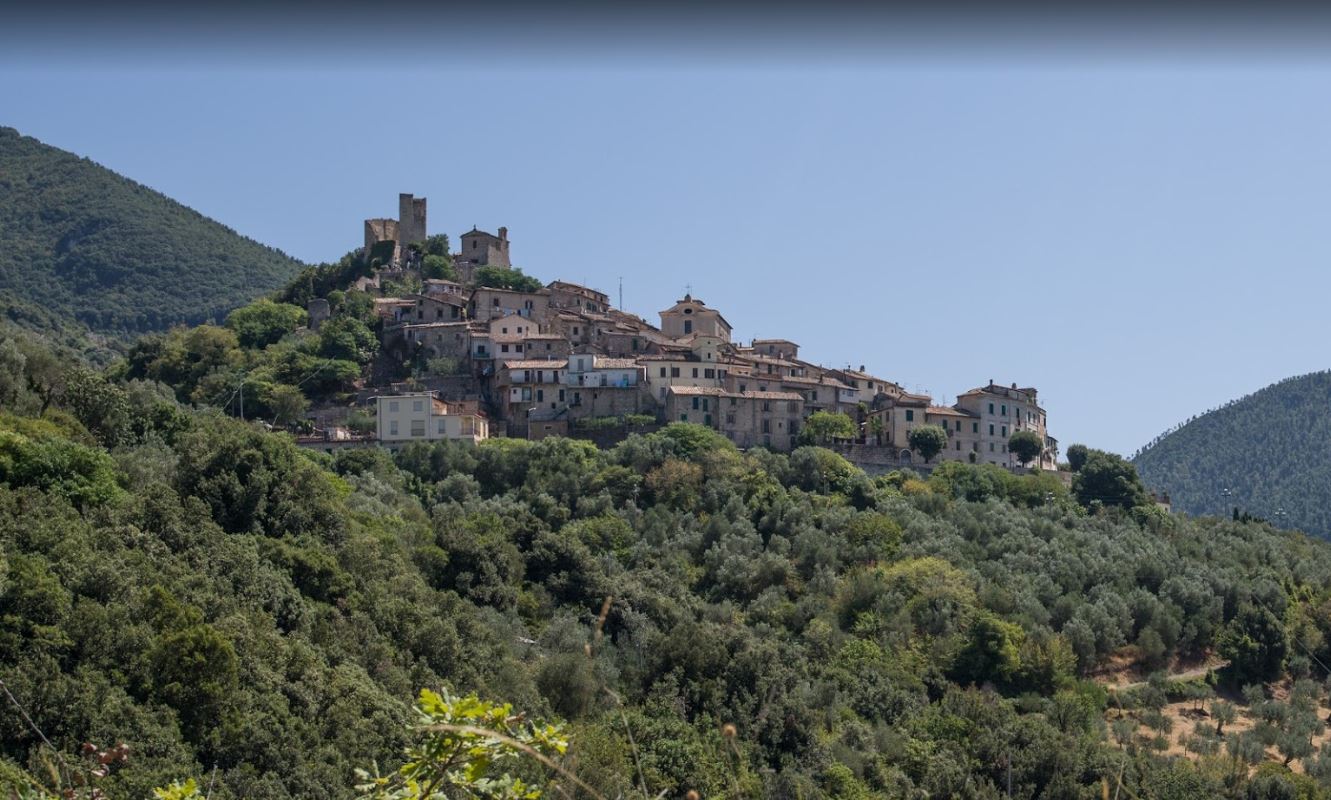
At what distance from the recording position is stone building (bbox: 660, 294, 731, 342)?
65.7 m

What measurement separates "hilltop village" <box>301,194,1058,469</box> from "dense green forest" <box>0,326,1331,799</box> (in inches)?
127

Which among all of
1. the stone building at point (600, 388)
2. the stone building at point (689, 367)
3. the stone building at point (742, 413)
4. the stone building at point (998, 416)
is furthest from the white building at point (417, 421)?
the stone building at point (998, 416)

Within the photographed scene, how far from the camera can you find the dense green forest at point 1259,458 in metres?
89.3

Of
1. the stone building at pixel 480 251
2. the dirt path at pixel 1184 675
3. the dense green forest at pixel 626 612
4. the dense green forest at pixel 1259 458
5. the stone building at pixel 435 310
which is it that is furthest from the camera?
the dense green forest at pixel 1259 458

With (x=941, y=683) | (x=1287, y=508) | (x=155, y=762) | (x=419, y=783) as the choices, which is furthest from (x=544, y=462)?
(x=1287, y=508)

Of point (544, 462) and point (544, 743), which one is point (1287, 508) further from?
point (544, 743)

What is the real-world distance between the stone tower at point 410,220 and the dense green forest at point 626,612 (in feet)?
77.9

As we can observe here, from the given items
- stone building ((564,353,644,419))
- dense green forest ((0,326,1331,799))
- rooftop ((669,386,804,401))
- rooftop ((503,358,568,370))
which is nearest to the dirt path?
dense green forest ((0,326,1331,799))

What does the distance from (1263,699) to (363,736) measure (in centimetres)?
2785

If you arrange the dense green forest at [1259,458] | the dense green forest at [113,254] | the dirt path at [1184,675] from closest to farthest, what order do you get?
the dirt path at [1184,675], the dense green forest at [1259,458], the dense green forest at [113,254]

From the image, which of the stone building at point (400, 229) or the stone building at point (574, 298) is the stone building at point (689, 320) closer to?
the stone building at point (574, 298)

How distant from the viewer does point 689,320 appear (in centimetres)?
6588

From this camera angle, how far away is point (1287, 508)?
87688mm

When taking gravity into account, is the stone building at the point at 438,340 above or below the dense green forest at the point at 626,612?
above
